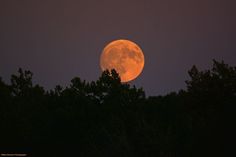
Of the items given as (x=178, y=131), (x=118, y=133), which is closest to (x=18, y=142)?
(x=118, y=133)

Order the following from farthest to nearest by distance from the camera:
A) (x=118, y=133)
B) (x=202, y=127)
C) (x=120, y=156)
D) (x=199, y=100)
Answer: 1. (x=118, y=133)
2. (x=120, y=156)
3. (x=199, y=100)
4. (x=202, y=127)

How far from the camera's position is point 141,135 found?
141ft

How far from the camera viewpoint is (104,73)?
204ft

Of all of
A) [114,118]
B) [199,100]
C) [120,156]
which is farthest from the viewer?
[114,118]

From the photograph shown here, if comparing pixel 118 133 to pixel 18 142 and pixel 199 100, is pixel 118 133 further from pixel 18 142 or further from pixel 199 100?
pixel 18 142

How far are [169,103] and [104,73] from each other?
34.6ft

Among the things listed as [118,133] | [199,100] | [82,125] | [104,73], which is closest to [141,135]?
[118,133]

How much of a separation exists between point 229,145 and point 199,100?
6.40 metres

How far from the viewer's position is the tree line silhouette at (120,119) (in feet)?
118

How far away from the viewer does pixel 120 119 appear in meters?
51.4

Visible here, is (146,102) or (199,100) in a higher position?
(146,102)

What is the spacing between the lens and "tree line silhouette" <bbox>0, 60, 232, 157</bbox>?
36000 mm

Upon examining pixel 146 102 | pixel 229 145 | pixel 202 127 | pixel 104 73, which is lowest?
pixel 229 145

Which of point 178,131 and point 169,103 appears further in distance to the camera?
point 169,103
